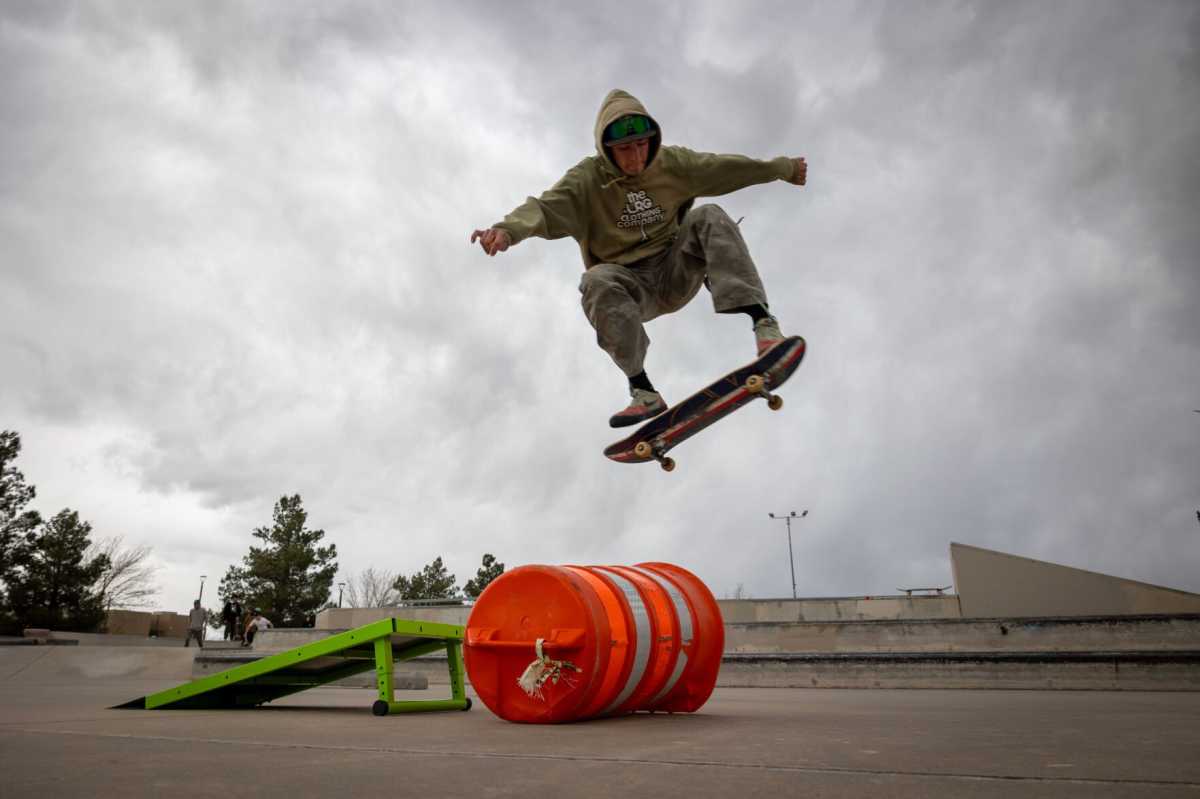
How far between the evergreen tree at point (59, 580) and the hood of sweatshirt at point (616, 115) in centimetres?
4364

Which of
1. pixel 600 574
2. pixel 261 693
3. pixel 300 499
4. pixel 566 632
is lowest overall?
pixel 261 693

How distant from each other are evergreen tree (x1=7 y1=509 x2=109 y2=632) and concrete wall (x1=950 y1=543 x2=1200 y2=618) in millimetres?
42315

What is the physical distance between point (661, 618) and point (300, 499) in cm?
4894

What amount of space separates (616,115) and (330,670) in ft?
20.2

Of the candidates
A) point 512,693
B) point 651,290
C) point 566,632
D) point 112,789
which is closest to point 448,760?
point 112,789

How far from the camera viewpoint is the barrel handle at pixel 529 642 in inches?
212

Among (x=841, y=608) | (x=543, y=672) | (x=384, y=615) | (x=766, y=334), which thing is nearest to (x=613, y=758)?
(x=543, y=672)

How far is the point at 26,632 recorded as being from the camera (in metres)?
29.9

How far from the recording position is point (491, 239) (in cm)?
546

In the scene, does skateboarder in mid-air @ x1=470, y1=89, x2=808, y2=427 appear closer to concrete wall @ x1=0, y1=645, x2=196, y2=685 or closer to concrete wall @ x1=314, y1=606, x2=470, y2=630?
concrete wall @ x1=314, y1=606, x2=470, y2=630

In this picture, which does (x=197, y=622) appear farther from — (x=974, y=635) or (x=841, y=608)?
(x=974, y=635)

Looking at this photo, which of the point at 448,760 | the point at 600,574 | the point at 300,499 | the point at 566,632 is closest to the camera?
the point at 448,760

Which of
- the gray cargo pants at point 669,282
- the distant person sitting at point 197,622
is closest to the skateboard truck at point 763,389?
the gray cargo pants at point 669,282

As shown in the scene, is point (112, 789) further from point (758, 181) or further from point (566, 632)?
point (758, 181)
